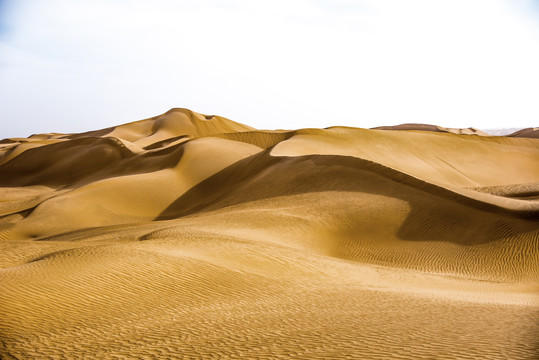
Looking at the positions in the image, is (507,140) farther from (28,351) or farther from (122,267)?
(28,351)

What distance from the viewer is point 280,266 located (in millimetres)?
12430

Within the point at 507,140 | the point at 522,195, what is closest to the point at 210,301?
the point at 522,195

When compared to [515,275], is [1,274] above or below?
above

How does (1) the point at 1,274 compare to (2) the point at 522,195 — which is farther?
(2) the point at 522,195

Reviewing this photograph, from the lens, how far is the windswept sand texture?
7.12 metres

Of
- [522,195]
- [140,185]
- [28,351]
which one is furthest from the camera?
[140,185]

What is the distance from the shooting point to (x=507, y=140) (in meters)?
45.6

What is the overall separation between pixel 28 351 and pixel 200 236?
26.4 feet

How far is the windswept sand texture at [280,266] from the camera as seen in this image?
23.4 ft

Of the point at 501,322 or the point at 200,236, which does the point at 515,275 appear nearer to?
the point at 501,322

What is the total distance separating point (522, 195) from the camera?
21766 mm

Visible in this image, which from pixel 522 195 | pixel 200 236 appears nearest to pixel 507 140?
pixel 522 195

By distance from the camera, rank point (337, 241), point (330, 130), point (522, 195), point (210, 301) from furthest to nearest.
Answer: point (330, 130)
point (522, 195)
point (337, 241)
point (210, 301)

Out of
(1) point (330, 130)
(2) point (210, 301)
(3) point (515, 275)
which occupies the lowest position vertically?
(3) point (515, 275)
